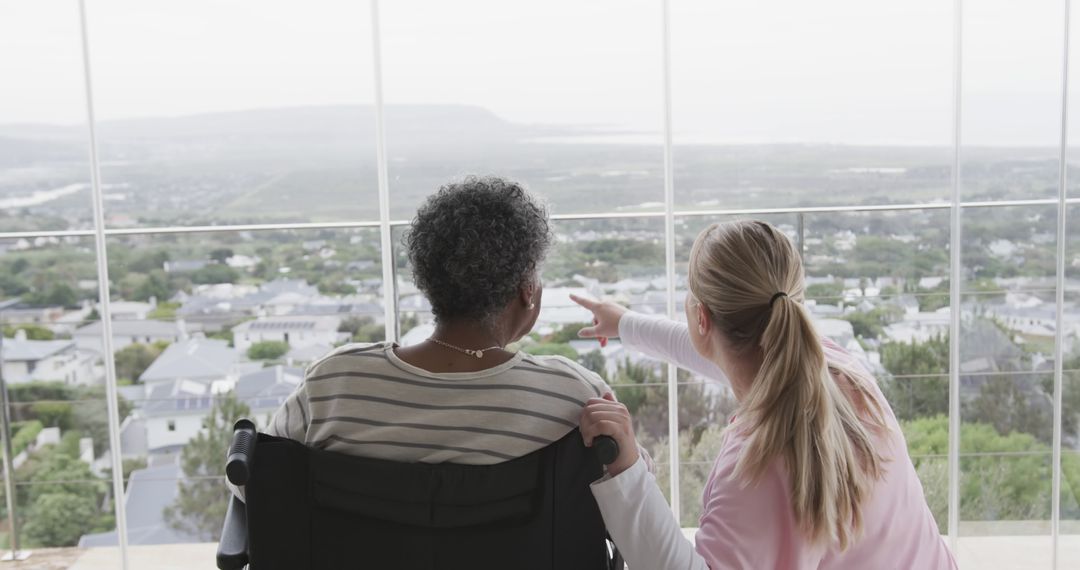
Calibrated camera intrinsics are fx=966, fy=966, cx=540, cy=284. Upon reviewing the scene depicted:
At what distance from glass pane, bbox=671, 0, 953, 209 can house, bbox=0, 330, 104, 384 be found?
6.39ft

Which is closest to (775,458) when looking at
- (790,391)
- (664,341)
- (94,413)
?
(790,391)

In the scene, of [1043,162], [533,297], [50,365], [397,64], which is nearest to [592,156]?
[397,64]

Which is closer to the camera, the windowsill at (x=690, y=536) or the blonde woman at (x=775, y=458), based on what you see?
the blonde woman at (x=775, y=458)

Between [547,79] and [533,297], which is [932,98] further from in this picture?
[533,297]

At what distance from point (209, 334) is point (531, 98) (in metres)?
1.27

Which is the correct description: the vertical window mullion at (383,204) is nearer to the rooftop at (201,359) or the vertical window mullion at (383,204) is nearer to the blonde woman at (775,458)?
the rooftop at (201,359)

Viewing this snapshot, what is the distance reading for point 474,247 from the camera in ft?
4.58

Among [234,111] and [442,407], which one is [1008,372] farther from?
[234,111]

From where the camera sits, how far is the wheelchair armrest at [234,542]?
52.9 inches

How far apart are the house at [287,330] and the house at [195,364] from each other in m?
0.05

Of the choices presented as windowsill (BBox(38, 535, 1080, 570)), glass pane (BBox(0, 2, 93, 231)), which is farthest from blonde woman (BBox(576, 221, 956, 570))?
glass pane (BBox(0, 2, 93, 231))

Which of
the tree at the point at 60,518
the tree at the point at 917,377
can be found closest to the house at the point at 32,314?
the tree at the point at 60,518

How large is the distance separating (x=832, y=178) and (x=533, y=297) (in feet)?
6.12

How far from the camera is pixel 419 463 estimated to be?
1.29 metres
